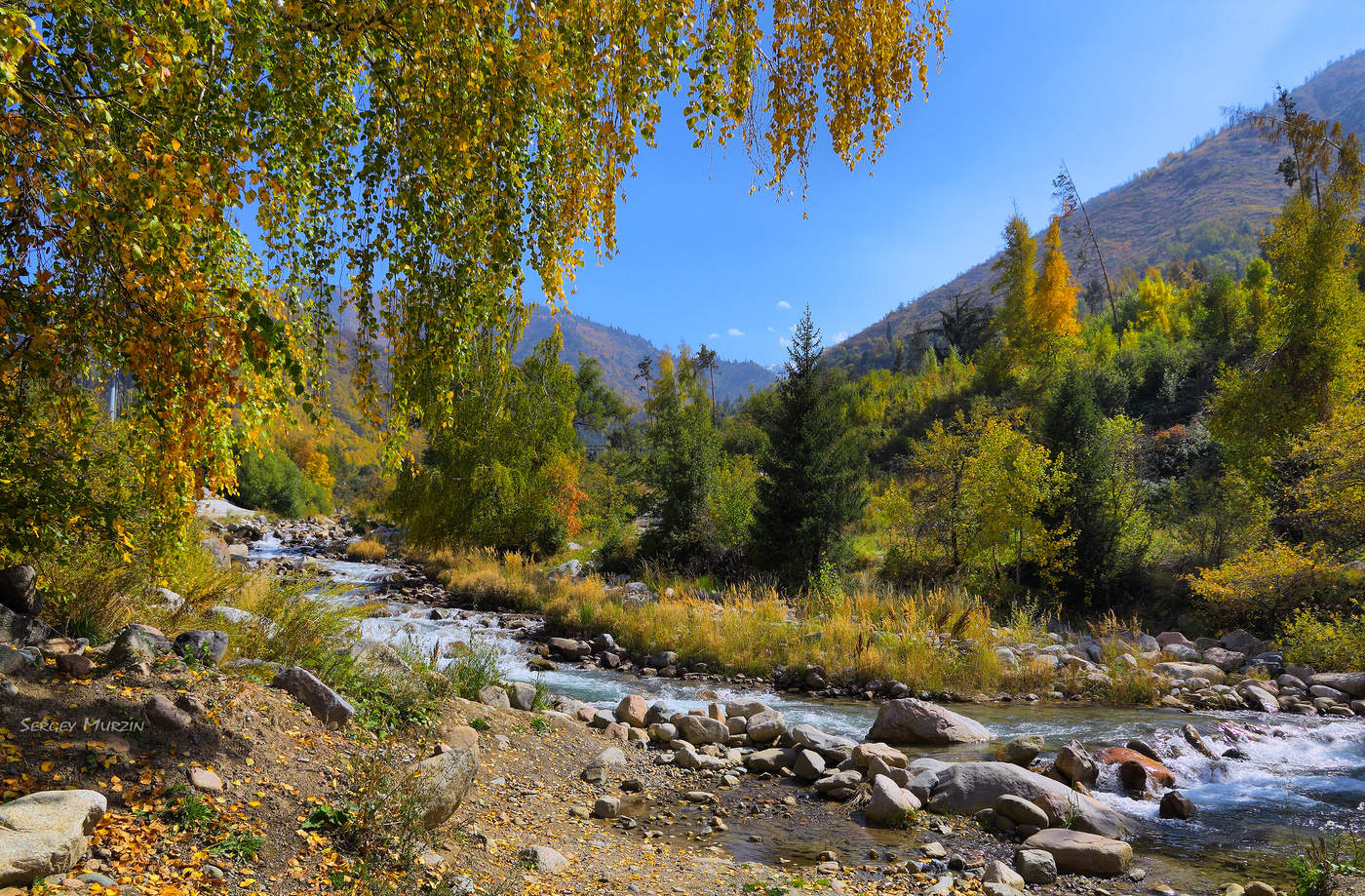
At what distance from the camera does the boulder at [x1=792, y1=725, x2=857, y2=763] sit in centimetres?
728

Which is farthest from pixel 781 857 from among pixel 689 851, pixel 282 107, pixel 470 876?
pixel 282 107

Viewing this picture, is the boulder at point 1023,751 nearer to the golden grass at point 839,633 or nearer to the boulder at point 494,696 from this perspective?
the golden grass at point 839,633

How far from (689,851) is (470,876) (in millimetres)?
1872

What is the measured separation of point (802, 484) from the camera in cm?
1712

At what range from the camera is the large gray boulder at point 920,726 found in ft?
26.4

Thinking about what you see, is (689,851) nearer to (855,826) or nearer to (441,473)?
(855,826)

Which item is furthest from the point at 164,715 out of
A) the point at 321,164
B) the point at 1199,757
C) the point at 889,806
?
the point at 1199,757

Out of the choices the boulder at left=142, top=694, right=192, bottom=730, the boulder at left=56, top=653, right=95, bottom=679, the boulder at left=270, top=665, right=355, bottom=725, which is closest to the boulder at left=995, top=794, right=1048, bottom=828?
the boulder at left=270, top=665, right=355, bottom=725

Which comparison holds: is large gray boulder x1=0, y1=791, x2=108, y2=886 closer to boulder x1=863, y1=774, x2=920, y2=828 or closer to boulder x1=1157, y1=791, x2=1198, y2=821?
boulder x1=863, y1=774, x2=920, y2=828

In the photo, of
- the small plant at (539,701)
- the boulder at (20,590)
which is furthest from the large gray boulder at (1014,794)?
the boulder at (20,590)

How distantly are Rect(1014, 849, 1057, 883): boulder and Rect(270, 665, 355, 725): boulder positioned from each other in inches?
199

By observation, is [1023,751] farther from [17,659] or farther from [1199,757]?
[17,659]

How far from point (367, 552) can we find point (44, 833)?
86.9 feet

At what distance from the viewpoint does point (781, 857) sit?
5.09 metres
